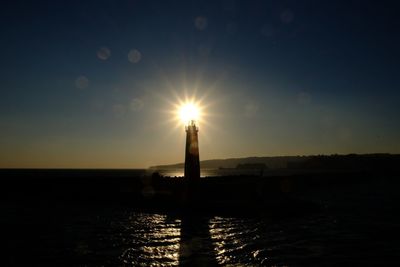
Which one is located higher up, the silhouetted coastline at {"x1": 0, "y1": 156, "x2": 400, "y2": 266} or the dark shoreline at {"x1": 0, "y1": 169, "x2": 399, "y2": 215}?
the dark shoreline at {"x1": 0, "y1": 169, "x2": 399, "y2": 215}

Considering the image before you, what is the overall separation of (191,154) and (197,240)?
1579 cm

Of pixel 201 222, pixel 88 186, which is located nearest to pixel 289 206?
pixel 201 222

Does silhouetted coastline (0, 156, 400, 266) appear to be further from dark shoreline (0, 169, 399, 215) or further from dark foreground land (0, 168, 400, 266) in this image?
dark shoreline (0, 169, 399, 215)

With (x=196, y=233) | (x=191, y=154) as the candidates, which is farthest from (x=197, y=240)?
(x=191, y=154)

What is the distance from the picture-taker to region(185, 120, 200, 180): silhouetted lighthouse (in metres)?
34.7

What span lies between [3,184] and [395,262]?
59678 millimetres

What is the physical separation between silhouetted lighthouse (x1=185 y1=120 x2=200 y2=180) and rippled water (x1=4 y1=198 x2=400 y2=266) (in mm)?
5729

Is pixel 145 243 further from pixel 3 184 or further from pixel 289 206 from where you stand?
pixel 3 184

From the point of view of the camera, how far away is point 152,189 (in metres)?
46.5

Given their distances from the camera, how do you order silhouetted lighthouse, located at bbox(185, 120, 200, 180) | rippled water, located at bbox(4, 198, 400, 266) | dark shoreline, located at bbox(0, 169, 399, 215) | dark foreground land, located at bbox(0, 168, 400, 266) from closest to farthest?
rippled water, located at bbox(4, 198, 400, 266)
dark foreground land, located at bbox(0, 168, 400, 266)
dark shoreline, located at bbox(0, 169, 399, 215)
silhouetted lighthouse, located at bbox(185, 120, 200, 180)

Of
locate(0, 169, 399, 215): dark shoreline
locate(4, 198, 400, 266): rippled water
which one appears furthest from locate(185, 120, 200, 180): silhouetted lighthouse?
locate(4, 198, 400, 266): rippled water

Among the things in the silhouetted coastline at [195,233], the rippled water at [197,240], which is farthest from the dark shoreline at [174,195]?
the rippled water at [197,240]

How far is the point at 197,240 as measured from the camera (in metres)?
19.6

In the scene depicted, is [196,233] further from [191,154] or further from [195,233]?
[191,154]
